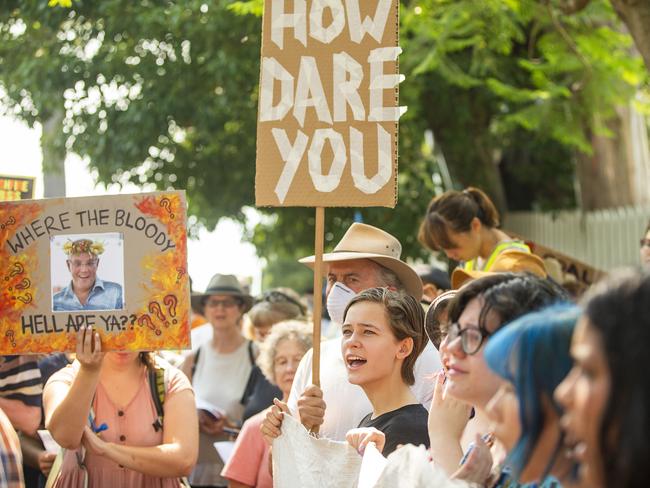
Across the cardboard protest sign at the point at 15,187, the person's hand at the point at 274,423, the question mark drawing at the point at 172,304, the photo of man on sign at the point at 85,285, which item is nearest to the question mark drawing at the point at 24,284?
the photo of man on sign at the point at 85,285

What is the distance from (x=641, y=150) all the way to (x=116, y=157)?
26.2 ft

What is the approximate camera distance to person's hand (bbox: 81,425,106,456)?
468 cm

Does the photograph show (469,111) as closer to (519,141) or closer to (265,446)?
(519,141)

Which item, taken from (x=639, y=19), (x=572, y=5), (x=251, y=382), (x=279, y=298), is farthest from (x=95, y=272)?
(x=572, y=5)

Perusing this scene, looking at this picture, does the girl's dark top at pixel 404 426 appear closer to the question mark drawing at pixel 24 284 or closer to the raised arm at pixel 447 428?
the raised arm at pixel 447 428

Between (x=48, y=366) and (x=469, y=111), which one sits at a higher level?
(x=469, y=111)

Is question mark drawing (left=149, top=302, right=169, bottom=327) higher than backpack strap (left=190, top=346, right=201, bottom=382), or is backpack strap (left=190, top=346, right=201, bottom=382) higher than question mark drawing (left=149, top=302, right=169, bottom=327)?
question mark drawing (left=149, top=302, right=169, bottom=327)

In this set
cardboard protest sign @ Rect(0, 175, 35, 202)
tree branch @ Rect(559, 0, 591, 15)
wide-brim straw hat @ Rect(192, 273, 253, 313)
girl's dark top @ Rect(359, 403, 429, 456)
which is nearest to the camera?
girl's dark top @ Rect(359, 403, 429, 456)

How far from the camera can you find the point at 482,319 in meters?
2.92

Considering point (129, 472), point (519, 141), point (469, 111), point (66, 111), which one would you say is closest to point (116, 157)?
point (66, 111)

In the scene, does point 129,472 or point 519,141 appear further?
point 519,141

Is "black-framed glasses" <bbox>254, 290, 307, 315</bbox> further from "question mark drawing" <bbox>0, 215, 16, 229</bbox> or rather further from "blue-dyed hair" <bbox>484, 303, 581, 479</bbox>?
"blue-dyed hair" <bbox>484, 303, 581, 479</bbox>

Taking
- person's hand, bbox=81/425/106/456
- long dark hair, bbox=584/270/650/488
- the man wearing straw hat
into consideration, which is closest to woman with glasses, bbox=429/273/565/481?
long dark hair, bbox=584/270/650/488

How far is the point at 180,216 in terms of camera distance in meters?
A: 4.54
